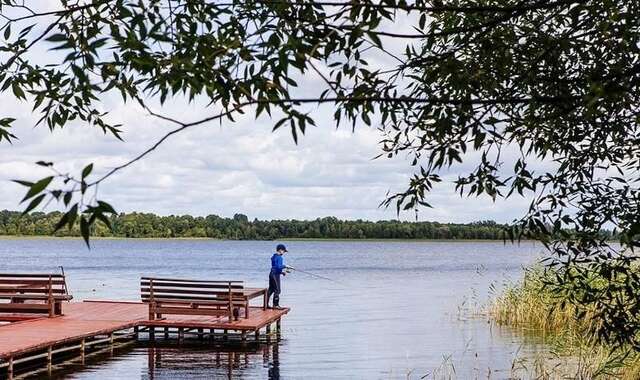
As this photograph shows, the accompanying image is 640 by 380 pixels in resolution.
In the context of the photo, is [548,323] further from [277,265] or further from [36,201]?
[36,201]

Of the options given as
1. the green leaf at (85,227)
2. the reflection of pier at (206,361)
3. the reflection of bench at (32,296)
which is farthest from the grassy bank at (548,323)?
Answer: the green leaf at (85,227)

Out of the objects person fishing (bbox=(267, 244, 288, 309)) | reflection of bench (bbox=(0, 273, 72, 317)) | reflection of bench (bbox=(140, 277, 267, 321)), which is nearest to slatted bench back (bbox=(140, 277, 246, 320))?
reflection of bench (bbox=(140, 277, 267, 321))

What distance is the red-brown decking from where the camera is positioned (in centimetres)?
1593

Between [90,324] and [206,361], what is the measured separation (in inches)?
103

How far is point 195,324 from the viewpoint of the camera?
64.4 feet

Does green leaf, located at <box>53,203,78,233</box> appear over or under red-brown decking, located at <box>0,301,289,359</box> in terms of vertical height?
over

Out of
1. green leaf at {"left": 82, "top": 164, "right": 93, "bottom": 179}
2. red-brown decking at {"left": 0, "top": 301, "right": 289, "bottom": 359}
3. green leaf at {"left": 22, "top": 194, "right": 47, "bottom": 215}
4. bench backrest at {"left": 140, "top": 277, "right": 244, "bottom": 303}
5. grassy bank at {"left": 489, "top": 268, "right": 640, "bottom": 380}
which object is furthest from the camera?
bench backrest at {"left": 140, "top": 277, "right": 244, "bottom": 303}

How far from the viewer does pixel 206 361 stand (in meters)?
18.0

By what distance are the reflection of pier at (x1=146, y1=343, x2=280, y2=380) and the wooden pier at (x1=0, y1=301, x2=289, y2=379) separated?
47cm

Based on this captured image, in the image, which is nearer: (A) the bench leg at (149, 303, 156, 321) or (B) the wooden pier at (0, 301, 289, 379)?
(B) the wooden pier at (0, 301, 289, 379)

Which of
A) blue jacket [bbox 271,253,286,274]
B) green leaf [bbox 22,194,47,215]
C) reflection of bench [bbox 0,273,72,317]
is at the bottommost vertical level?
reflection of bench [bbox 0,273,72,317]

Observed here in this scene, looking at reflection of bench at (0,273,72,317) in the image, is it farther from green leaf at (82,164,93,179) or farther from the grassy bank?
green leaf at (82,164,93,179)

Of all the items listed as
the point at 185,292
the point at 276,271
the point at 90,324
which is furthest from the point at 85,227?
the point at 276,271

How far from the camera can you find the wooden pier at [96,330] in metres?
16.0
